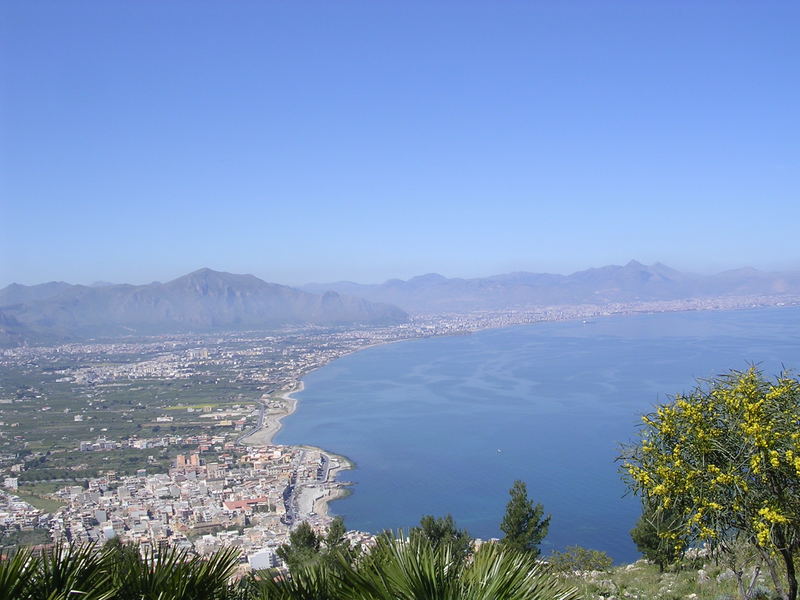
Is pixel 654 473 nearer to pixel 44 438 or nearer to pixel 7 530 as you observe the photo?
pixel 7 530

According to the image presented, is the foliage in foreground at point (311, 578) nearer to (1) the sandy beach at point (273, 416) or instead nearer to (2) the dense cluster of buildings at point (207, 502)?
(2) the dense cluster of buildings at point (207, 502)

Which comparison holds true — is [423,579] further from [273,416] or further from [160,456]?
[273,416]

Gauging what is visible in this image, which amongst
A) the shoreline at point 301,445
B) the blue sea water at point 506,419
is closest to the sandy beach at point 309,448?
the shoreline at point 301,445

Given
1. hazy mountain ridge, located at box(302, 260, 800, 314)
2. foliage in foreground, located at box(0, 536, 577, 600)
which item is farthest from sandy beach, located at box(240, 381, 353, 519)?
hazy mountain ridge, located at box(302, 260, 800, 314)

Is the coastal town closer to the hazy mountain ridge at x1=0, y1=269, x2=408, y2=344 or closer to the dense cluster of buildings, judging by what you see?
the dense cluster of buildings

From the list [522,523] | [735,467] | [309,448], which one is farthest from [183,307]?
[735,467]
